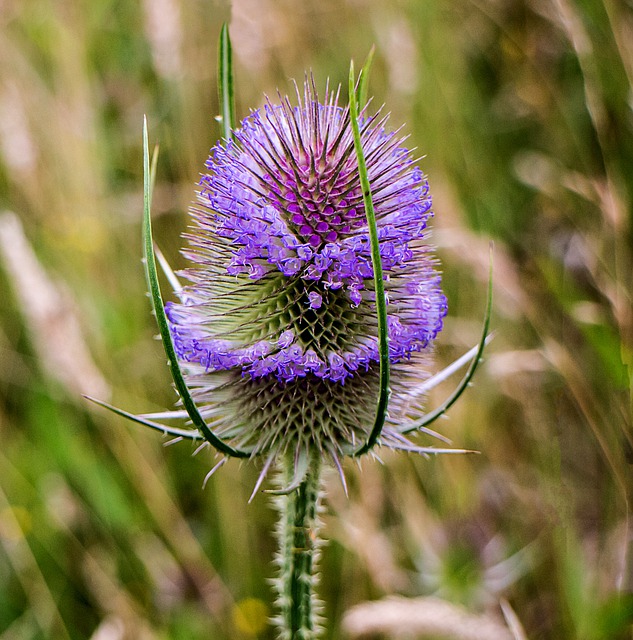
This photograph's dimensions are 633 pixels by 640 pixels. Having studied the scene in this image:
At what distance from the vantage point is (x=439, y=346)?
3.05 metres

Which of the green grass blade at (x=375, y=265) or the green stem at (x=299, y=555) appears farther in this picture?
the green stem at (x=299, y=555)

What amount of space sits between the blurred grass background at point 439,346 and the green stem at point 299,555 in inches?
23.1

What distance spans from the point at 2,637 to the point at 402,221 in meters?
1.95

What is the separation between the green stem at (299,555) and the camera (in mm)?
1488

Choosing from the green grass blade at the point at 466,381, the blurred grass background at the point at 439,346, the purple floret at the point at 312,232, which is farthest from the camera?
the blurred grass background at the point at 439,346

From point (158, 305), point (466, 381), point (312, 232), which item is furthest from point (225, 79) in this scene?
point (466, 381)

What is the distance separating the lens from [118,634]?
206cm

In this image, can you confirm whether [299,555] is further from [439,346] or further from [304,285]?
[439,346]

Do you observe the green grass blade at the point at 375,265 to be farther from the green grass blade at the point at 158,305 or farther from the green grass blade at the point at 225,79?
Result: the green grass blade at the point at 225,79

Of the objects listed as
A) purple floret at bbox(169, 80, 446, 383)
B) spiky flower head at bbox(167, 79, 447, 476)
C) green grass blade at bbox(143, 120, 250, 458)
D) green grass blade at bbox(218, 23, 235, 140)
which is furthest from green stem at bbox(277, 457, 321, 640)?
green grass blade at bbox(218, 23, 235, 140)

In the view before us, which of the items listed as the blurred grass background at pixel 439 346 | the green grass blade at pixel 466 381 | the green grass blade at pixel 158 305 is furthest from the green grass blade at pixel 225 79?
the blurred grass background at pixel 439 346

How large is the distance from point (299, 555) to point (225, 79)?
1.02 meters

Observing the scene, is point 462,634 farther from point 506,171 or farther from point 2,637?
point 506,171

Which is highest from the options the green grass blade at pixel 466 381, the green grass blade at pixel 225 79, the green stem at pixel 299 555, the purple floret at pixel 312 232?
the green grass blade at pixel 225 79
